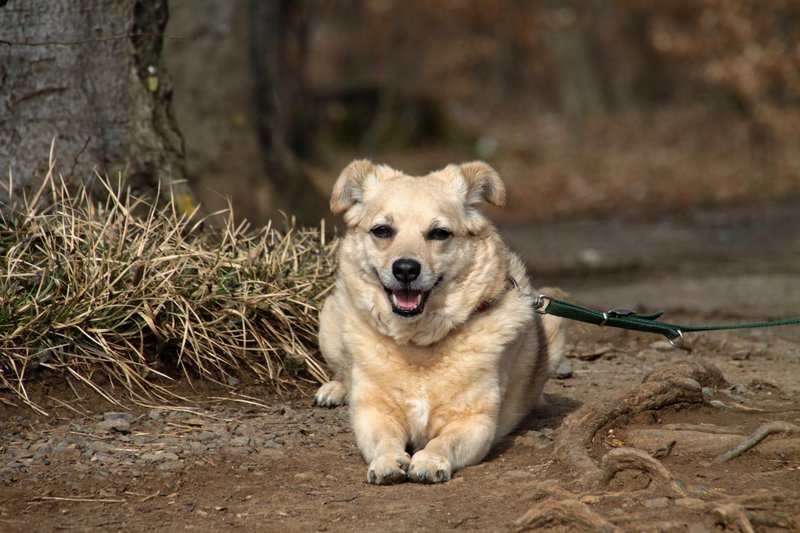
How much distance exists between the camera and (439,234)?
5.17m

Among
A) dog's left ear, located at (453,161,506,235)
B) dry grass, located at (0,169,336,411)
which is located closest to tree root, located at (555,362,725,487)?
dog's left ear, located at (453,161,506,235)

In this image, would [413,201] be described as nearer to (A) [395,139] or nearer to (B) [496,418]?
(B) [496,418]

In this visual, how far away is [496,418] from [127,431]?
6.32 ft

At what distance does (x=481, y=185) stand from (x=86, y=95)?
115 inches

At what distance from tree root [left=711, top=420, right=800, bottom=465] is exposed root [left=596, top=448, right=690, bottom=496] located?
492 millimetres

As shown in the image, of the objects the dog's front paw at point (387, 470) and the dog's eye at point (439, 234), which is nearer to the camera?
the dog's front paw at point (387, 470)

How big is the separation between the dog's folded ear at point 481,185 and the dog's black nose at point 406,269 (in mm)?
714

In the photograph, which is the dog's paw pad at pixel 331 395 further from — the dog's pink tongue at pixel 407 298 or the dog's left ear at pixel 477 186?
the dog's left ear at pixel 477 186

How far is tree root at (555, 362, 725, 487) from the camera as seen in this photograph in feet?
14.7

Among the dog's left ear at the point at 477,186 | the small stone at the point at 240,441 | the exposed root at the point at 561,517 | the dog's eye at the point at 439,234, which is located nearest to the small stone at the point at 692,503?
the exposed root at the point at 561,517

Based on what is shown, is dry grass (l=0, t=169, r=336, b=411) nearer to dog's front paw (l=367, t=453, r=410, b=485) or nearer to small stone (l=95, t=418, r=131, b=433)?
small stone (l=95, t=418, r=131, b=433)

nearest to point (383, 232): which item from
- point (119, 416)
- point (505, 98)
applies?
point (119, 416)

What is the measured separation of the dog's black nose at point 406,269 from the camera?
4.87 m

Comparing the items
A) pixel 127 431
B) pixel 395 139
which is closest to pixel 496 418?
pixel 127 431
